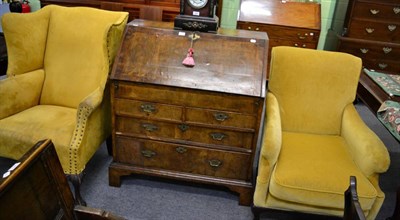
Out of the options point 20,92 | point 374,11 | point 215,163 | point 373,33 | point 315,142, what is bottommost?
point 215,163

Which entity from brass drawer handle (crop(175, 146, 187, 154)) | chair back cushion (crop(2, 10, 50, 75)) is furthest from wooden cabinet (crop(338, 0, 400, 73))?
chair back cushion (crop(2, 10, 50, 75))

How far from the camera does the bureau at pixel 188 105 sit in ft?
6.04

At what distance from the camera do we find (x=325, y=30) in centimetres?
412

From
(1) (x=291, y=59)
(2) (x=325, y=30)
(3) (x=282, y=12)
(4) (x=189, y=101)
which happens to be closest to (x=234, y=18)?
(3) (x=282, y=12)

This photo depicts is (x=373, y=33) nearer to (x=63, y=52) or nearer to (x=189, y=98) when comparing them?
(x=189, y=98)

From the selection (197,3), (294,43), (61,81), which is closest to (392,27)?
(294,43)

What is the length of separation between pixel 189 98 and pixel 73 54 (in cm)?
93

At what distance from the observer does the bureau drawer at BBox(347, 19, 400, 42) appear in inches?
138

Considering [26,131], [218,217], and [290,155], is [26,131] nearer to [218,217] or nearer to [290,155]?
[218,217]

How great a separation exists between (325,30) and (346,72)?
2.30 meters

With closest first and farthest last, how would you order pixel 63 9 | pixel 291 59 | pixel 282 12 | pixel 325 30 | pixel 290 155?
pixel 290 155 → pixel 291 59 → pixel 63 9 → pixel 282 12 → pixel 325 30

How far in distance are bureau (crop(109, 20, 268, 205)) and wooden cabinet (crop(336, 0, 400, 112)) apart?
1984mm

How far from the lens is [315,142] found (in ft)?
6.50

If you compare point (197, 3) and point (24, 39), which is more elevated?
point (197, 3)
